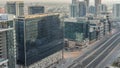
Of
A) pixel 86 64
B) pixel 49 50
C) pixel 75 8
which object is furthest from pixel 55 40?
pixel 75 8

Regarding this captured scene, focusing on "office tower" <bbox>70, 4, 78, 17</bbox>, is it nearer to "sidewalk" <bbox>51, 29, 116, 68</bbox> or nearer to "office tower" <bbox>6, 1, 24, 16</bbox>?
"office tower" <bbox>6, 1, 24, 16</bbox>

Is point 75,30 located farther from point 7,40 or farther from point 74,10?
point 74,10

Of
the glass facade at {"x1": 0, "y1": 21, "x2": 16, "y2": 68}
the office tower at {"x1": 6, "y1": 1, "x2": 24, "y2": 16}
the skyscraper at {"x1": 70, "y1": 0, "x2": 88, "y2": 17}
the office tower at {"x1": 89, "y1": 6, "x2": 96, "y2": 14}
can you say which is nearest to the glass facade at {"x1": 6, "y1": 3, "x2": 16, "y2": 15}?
the office tower at {"x1": 6, "y1": 1, "x2": 24, "y2": 16}

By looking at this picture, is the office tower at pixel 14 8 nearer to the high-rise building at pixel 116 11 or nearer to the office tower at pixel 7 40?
the office tower at pixel 7 40

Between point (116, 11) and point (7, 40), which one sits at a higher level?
point (116, 11)

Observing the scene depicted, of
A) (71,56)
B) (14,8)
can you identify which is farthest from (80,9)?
(71,56)

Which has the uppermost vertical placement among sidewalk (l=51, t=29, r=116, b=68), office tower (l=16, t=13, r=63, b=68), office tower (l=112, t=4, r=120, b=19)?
office tower (l=112, t=4, r=120, b=19)
